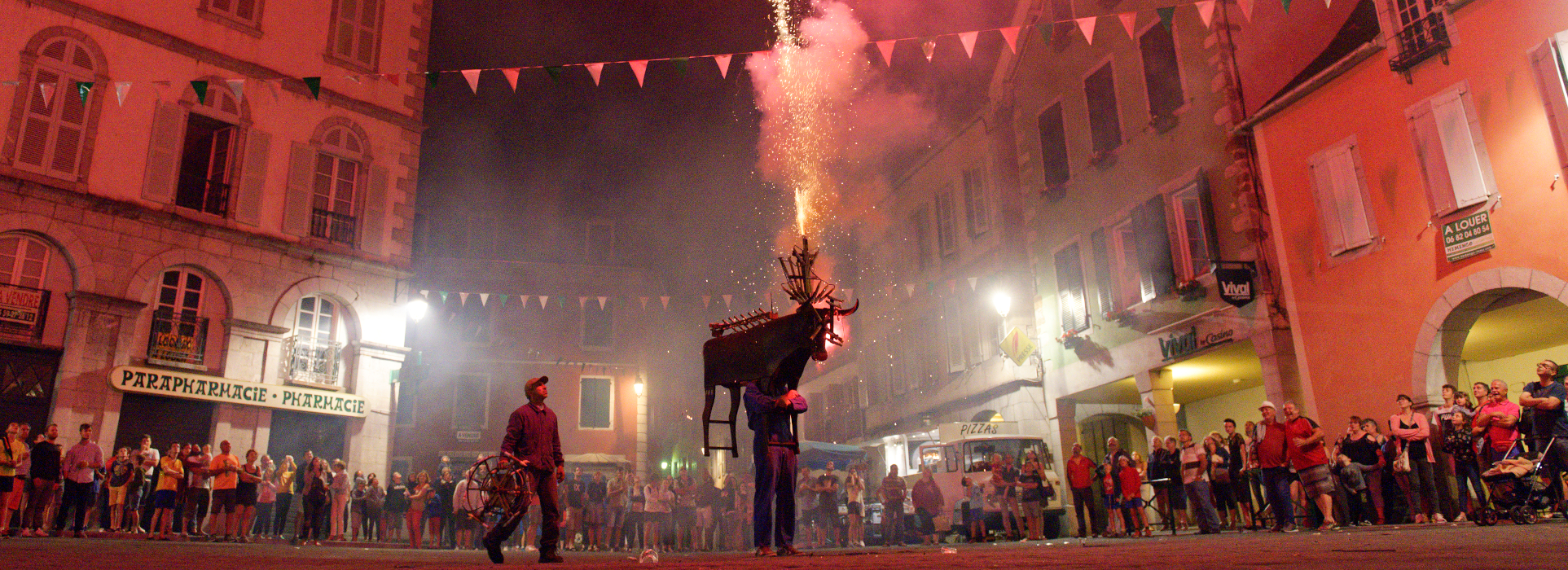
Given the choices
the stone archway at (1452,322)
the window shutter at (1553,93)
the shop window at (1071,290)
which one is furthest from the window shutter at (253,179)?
the window shutter at (1553,93)

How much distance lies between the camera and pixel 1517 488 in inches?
380

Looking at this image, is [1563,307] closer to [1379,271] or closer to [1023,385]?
[1379,271]

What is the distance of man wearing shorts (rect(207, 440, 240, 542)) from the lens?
14.0 meters

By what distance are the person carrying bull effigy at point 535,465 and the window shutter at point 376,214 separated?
540 inches

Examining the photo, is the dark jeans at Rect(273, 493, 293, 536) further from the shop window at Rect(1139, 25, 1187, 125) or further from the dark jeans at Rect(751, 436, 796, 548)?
the shop window at Rect(1139, 25, 1187, 125)

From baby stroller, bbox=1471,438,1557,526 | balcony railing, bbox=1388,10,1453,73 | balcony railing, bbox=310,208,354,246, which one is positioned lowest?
baby stroller, bbox=1471,438,1557,526

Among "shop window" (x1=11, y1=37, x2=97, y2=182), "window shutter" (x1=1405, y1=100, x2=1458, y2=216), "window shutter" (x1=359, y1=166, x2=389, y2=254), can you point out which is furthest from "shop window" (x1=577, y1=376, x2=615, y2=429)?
"window shutter" (x1=1405, y1=100, x2=1458, y2=216)

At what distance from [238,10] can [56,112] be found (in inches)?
151

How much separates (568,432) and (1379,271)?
24.2 m

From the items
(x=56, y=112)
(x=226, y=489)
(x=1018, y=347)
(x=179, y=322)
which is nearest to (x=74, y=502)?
(x=226, y=489)

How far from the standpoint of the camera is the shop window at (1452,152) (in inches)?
448

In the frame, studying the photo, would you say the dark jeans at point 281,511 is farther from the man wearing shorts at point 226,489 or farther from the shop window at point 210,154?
the shop window at point 210,154

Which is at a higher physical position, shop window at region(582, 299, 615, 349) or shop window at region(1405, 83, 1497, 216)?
shop window at region(582, 299, 615, 349)

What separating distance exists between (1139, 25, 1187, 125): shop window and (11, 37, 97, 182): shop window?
60.4 ft
